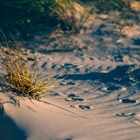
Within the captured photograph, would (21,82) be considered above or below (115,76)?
above

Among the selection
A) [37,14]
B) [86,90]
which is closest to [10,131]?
[86,90]

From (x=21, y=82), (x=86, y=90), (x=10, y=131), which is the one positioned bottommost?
(x=86, y=90)

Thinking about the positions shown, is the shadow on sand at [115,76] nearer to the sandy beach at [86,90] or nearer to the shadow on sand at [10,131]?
the sandy beach at [86,90]

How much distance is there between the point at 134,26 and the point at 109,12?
2.28 feet

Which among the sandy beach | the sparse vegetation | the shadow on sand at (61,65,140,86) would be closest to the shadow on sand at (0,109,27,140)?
the sandy beach

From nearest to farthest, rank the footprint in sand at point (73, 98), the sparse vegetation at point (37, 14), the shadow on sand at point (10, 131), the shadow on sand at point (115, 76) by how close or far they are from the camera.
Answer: the shadow on sand at point (10, 131)
the footprint in sand at point (73, 98)
the shadow on sand at point (115, 76)
the sparse vegetation at point (37, 14)

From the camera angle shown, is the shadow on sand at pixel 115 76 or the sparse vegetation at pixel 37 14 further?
the sparse vegetation at pixel 37 14

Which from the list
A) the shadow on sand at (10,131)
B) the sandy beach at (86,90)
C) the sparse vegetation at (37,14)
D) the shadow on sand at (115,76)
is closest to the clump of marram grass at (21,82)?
the sandy beach at (86,90)

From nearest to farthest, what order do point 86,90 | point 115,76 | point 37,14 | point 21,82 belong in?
point 21,82
point 86,90
point 115,76
point 37,14

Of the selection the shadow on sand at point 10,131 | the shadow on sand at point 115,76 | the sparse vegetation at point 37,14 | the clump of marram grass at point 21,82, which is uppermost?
the sparse vegetation at point 37,14

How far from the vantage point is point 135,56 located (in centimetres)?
784

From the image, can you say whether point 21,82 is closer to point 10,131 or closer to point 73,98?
point 10,131

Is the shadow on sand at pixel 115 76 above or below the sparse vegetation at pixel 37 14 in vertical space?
below

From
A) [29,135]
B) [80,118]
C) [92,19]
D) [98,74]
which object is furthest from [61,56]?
[29,135]
